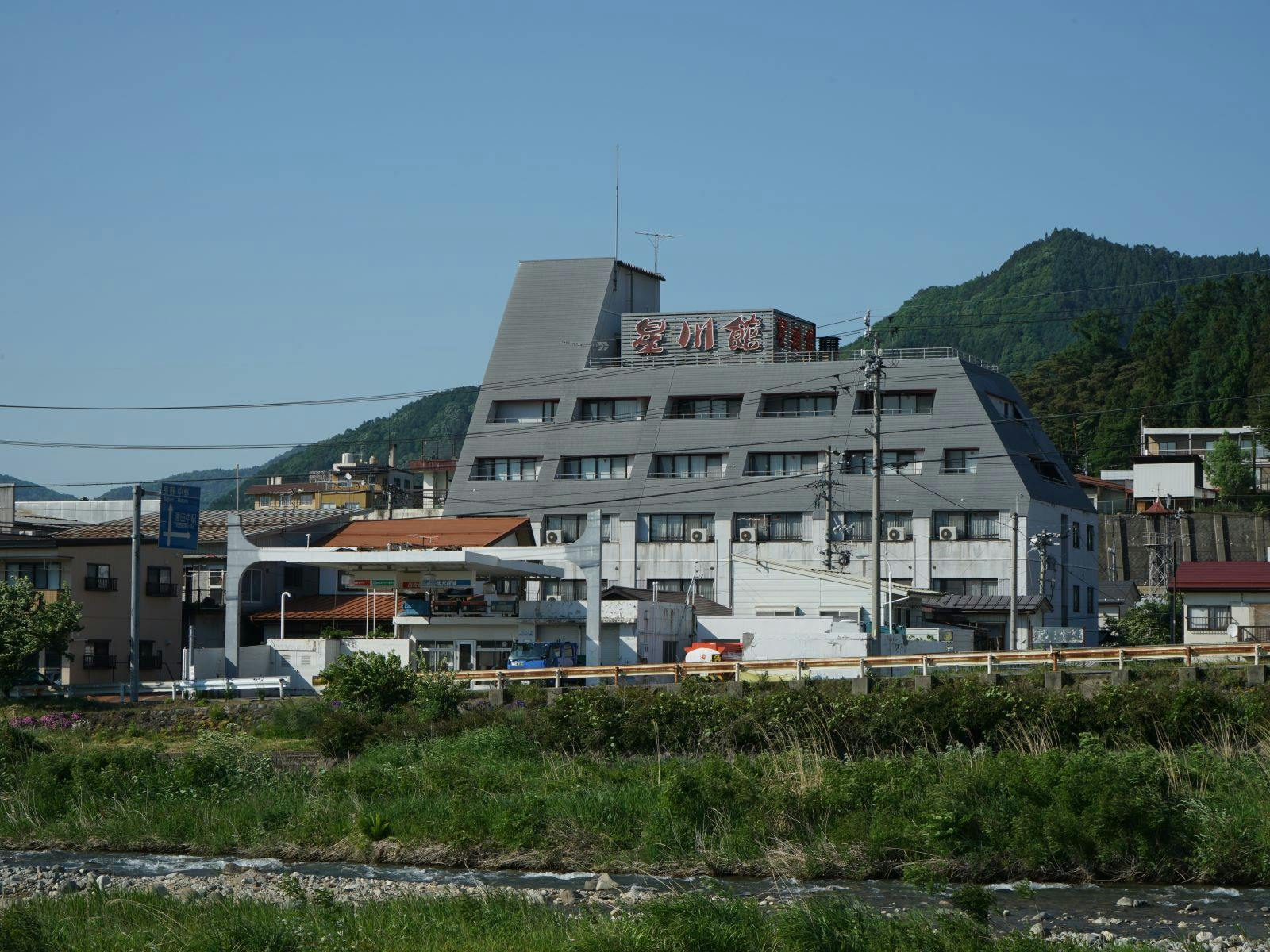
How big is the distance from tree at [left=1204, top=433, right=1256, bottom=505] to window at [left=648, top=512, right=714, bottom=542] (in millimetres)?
52965

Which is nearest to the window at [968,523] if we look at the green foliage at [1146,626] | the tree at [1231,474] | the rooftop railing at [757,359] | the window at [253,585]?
the green foliage at [1146,626]

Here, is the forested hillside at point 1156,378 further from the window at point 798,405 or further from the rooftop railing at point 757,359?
the window at point 798,405

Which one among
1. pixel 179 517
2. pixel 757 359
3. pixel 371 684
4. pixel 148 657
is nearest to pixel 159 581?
pixel 148 657

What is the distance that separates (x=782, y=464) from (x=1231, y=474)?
1992 inches

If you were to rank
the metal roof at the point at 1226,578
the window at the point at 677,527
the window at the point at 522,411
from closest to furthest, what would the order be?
the metal roof at the point at 1226,578, the window at the point at 677,527, the window at the point at 522,411

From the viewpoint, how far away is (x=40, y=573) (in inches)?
1944

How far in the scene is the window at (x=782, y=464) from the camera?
72000 mm

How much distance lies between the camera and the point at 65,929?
15438 mm

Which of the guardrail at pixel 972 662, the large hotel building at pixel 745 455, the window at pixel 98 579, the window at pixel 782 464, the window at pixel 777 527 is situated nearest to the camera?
the guardrail at pixel 972 662

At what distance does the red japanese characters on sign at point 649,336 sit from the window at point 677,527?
9.57m

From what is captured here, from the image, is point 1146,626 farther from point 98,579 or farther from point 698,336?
point 98,579

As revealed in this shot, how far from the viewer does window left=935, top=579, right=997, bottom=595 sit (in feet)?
225

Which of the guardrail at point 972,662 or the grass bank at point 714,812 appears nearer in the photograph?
the grass bank at point 714,812

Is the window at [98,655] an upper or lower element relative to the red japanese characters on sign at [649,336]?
lower
